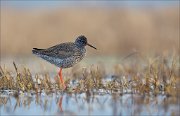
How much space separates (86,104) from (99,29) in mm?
12597

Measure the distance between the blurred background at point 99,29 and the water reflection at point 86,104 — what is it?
10191mm

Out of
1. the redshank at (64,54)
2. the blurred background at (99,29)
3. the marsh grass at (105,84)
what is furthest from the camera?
the blurred background at (99,29)

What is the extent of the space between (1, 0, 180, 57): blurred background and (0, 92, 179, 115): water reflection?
33.4 ft

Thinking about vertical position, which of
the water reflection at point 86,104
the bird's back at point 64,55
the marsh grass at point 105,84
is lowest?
the water reflection at point 86,104

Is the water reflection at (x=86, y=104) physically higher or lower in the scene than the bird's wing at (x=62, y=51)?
lower

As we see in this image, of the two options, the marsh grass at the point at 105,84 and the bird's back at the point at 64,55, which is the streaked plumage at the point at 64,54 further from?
the marsh grass at the point at 105,84

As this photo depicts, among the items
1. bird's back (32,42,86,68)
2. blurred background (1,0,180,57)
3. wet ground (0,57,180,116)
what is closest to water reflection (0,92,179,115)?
wet ground (0,57,180,116)

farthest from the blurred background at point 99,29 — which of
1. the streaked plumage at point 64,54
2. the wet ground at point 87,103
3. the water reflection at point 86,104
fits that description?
the water reflection at point 86,104

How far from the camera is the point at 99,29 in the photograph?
848 inches

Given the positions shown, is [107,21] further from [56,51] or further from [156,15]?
[56,51]

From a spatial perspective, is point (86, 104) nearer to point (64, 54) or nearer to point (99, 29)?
point (64, 54)

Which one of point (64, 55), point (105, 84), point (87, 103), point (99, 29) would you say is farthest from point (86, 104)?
point (99, 29)

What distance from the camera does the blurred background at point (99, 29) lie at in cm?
2061

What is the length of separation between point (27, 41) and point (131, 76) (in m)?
10.2
